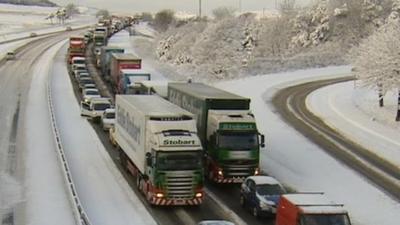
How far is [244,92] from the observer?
67750 millimetres

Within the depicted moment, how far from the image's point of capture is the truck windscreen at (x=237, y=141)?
3047 centimetres

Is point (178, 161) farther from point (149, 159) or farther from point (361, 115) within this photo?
point (361, 115)

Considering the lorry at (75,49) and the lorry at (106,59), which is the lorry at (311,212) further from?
the lorry at (75,49)

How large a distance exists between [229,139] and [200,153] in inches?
132

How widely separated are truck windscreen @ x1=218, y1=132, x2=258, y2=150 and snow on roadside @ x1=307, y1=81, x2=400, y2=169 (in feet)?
38.1

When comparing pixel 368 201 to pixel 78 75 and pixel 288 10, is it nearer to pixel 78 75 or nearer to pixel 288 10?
pixel 78 75

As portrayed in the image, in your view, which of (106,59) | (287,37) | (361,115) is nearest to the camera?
(361,115)

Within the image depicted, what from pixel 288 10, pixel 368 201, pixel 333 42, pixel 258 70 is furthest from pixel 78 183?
pixel 288 10

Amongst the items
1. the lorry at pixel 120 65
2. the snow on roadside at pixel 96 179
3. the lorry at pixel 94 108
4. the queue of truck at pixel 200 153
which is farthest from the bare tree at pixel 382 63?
the snow on roadside at pixel 96 179

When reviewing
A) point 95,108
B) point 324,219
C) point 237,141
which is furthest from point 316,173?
point 95,108

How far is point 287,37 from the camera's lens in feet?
375

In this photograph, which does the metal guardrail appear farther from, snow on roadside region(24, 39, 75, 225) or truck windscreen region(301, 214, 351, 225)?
truck windscreen region(301, 214, 351, 225)

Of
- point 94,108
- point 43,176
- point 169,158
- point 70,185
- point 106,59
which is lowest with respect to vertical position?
point 43,176

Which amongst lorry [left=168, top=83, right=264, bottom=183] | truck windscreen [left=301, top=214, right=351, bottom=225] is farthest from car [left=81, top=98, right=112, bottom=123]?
truck windscreen [left=301, top=214, right=351, bottom=225]
